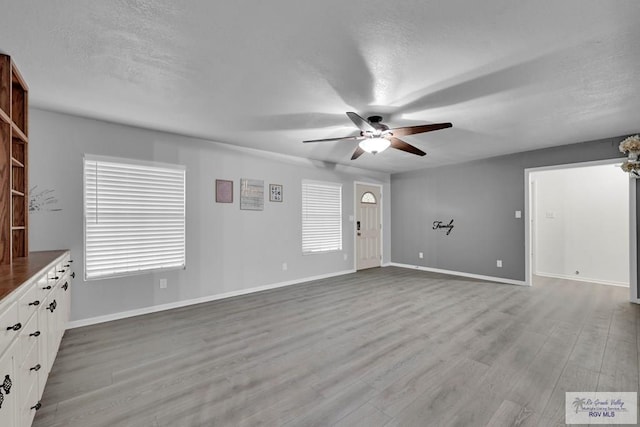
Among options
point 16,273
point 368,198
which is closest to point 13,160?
point 16,273

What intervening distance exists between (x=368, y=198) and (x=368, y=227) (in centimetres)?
72

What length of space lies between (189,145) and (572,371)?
4976mm

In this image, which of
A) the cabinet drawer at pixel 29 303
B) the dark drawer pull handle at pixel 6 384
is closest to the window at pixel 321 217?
the cabinet drawer at pixel 29 303

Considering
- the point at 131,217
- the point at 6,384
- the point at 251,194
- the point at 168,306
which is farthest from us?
the point at 251,194

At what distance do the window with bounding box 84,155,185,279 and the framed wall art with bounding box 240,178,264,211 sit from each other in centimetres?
95

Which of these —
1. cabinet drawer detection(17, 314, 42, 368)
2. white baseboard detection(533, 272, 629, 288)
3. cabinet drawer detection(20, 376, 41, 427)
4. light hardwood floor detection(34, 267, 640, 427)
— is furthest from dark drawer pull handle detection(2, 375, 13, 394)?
white baseboard detection(533, 272, 629, 288)

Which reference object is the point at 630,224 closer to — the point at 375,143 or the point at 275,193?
the point at 375,143

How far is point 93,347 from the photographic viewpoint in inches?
111

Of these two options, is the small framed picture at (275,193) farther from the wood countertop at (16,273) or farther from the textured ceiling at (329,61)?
the wood countertop at (16,273)

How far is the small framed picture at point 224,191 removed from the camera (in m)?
4.48

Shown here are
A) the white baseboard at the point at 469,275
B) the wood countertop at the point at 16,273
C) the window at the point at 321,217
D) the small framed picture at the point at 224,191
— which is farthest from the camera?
the window at the point at 321,217

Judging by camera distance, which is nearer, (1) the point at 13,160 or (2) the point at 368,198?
(1) the point at 13,160

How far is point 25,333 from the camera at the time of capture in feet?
5.05

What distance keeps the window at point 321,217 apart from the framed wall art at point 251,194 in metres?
1.00
